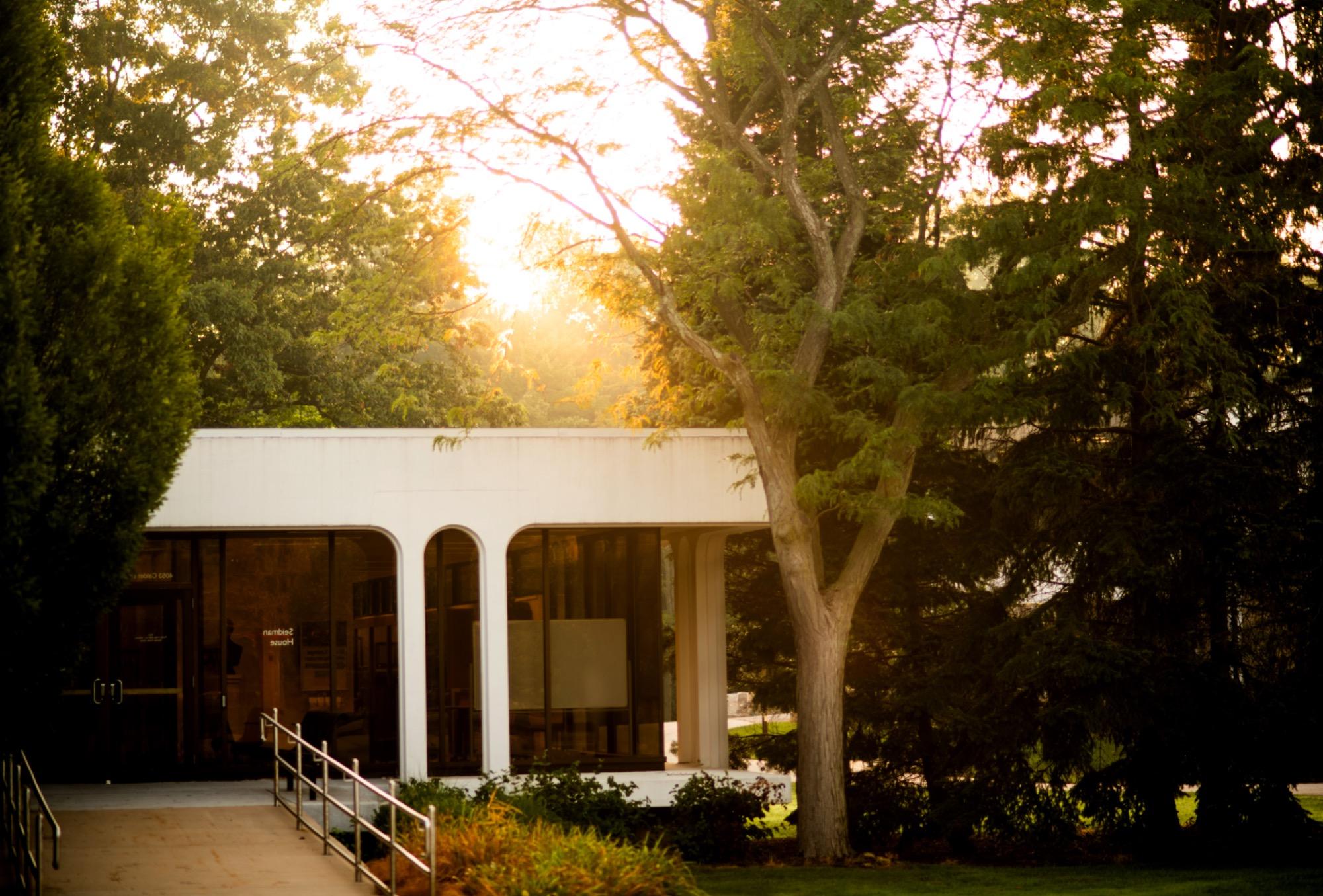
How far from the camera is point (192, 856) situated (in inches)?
487

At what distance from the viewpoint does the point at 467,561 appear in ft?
60.2

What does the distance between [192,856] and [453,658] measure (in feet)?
19.9

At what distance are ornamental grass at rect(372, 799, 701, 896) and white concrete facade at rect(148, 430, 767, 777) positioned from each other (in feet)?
15.2


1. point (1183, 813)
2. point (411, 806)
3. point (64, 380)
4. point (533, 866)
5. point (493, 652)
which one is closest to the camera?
point (64, 380)

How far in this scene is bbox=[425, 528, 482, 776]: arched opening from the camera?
1792cm

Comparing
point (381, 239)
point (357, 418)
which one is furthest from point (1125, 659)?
point (357, 418)

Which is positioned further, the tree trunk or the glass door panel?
the glass door panel

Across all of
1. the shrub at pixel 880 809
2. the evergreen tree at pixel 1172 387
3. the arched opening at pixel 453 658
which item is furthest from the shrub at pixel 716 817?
the evergreen tree at pixel 1172 387

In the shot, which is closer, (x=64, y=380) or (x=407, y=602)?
(x=64, y=380)

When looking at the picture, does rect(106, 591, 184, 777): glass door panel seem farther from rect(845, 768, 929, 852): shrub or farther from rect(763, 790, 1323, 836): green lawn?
rect(845, 768, 929, 852): shrub

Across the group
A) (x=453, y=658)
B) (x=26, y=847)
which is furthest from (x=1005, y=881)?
(x=26, y=847)

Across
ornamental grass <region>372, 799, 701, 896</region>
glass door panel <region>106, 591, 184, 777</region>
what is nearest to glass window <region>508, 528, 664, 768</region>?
glass door panel <region>106, 591, 184, 777</region>

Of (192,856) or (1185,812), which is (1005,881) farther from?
(1185,812)

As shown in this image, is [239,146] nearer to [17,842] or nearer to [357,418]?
[357,418]
